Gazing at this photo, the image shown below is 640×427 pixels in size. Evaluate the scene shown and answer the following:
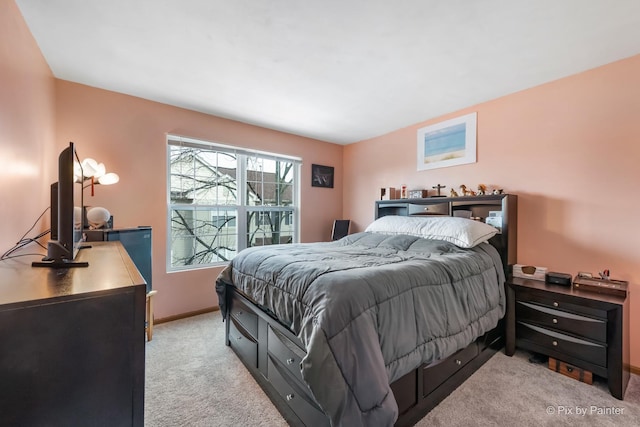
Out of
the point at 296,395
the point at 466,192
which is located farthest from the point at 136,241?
the point at 466,192

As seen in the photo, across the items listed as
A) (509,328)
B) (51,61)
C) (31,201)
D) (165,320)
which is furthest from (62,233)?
(509,328)

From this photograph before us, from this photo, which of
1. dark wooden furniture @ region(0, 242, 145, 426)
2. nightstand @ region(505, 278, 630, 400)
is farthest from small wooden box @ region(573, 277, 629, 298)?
dark wooden furniture @ region(0, 242, 145, 426)

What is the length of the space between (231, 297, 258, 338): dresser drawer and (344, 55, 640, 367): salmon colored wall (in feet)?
8.60

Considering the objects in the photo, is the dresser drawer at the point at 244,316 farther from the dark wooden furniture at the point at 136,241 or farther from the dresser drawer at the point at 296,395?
the dark wooden furniture at the point at 136,241

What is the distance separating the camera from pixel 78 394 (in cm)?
74

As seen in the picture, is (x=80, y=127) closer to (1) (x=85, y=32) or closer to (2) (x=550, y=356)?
(1) (x=85, y=32)

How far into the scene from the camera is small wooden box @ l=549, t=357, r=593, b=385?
78.5 inches

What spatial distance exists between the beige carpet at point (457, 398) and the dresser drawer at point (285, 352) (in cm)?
34

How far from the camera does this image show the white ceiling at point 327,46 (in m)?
1.63

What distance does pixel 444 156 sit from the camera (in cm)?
329

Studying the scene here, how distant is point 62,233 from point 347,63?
7.00 ft

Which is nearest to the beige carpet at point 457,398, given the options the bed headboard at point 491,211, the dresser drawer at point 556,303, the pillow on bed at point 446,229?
the dresser drawer at point 556,303

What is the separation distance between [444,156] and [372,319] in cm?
263

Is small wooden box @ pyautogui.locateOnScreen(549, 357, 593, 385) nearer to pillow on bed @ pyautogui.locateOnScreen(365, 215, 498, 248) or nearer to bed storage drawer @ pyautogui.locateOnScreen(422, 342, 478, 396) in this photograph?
bed storage drawer @ pyautogui.locateOnScreen(422, 342, 478, 396)
